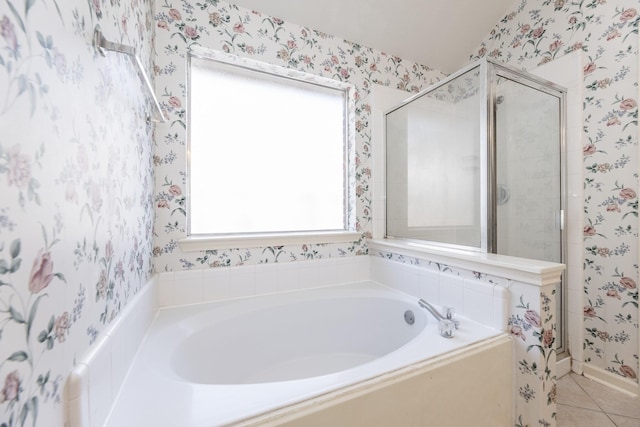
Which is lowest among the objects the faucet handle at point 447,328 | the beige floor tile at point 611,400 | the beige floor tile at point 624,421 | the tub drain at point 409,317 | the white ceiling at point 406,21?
the beige floor tile at point 624,421

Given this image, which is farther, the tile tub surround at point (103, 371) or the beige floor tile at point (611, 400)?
the beige floor tile at point (611, 400)

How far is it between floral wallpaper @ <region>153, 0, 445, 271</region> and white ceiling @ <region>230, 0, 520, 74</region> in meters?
0.06

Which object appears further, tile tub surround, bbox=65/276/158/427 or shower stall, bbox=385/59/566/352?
shower stall, bbox=385/59/566/352

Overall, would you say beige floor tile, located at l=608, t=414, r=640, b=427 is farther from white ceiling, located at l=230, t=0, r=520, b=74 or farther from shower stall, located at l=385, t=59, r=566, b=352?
white ceiling, located at l=230, t=0, r=520, b=74

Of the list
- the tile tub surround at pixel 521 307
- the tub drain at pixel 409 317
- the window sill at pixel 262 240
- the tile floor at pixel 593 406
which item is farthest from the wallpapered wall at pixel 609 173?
the window sill at pixel 262 240

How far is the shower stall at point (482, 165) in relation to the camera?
1.31 m

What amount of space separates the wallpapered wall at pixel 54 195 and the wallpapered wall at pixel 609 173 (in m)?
2.28

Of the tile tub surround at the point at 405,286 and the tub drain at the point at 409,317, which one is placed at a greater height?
the tile tub surround at the point at 405,286

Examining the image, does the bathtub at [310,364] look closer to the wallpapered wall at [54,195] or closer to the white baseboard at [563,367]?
the wallpapered wall at [54,195]

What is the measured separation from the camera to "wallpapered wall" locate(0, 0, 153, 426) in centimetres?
37

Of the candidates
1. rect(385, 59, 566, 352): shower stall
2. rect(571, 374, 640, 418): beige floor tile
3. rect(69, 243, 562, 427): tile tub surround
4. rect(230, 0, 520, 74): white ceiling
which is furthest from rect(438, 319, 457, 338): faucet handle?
rect(230, 0, 520, 74): white ceiling

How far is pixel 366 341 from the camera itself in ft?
4.99

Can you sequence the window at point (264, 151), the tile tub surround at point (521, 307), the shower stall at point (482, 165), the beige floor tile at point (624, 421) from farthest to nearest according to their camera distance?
the window at point (264, 151), the shower stall at point (482, 165), the beige floor tile at point (624, 421), the tile tub surround at point (521, 307)

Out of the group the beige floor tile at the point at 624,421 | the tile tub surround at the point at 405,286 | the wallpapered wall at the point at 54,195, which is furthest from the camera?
the beige floor tile at the point at 624,421
